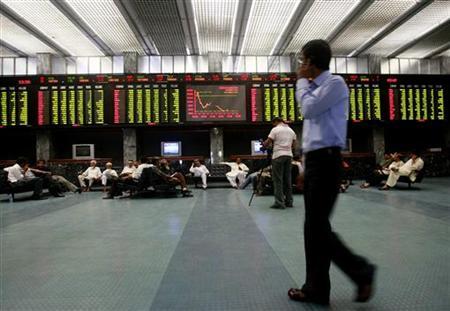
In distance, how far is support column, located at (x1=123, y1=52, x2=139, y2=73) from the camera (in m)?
13.2

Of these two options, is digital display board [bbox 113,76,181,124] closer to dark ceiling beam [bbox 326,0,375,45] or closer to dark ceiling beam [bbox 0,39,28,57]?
dark ceiling beam [bbox 0,39,28,57]

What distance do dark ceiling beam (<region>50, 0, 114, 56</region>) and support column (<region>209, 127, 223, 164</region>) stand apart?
5692 millimetres

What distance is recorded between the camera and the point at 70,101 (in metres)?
11.2

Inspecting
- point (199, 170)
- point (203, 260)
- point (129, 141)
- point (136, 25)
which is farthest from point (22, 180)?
point (203, 260)

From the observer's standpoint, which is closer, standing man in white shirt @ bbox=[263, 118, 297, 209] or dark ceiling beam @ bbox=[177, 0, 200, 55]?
standing man in white shirt @ bbox=[263, 118, 297, 209]

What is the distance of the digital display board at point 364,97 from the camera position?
11.8 metres

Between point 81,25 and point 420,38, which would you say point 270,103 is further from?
point 81,25

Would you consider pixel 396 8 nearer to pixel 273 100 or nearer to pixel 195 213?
pixel 273 100

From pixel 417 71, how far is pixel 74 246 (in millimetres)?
17287

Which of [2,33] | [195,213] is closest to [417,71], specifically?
[195,213]

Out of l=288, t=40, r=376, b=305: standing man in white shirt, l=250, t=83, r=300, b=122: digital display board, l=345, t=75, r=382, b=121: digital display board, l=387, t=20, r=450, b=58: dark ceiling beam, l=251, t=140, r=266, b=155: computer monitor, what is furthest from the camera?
l=251, t=140, r=266, b=155: computer monitor

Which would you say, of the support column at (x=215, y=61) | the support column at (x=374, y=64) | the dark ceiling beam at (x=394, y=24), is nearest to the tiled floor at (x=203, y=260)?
the dark ceiling beam at (x=394, y=24)

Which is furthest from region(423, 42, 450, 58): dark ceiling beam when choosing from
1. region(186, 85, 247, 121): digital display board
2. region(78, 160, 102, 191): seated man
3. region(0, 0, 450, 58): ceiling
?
region(78, 160, 102, 191): seated man

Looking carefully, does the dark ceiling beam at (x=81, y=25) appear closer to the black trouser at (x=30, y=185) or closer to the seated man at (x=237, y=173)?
the black trouser at (x=30, y=185)
